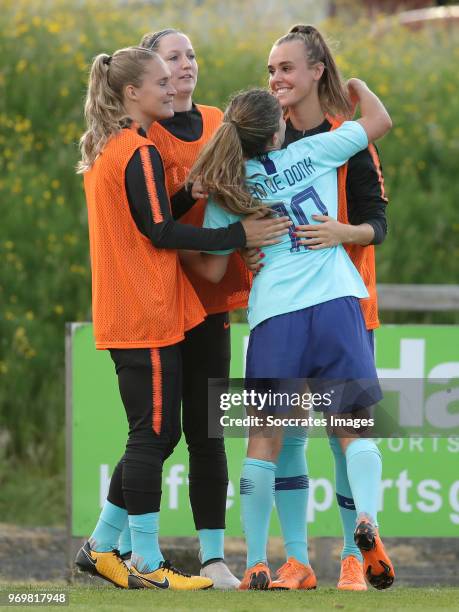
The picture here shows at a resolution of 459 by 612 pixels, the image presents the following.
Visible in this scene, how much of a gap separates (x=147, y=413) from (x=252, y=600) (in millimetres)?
725

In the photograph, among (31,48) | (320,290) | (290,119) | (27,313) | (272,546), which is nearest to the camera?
(320,290)

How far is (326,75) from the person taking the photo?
169 inches

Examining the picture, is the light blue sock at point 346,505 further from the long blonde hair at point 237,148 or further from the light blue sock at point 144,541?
the long blonde hair at point 237,148

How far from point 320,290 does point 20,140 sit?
16.3ft

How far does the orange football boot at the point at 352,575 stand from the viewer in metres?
4.29

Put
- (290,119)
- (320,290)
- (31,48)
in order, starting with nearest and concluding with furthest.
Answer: (320,290)
(290,119)
(31,48)

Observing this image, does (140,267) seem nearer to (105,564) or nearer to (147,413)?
(147,413)

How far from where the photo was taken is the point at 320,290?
395 centimetres

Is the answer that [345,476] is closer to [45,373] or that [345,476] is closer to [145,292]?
[145,292]

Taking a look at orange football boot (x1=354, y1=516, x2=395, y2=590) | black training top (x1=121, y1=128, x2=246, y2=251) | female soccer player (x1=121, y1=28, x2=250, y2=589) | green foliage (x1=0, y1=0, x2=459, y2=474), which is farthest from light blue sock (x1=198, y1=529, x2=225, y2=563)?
green foliage (x1=0, y1=0, x2=459, y2=474)

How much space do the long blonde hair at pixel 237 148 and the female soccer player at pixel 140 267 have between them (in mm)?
105

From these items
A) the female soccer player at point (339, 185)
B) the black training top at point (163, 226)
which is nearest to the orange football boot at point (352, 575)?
the female soccer player at point (339, 185)

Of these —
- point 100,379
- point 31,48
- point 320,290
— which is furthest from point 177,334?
point 31,48

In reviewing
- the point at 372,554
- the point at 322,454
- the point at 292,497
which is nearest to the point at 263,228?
the point at 292,497
